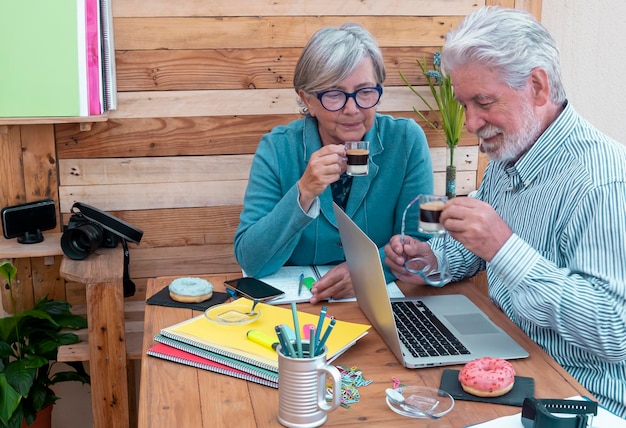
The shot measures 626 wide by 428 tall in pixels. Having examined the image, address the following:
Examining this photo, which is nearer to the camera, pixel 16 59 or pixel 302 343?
pixel 302 343

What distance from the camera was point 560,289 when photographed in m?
1.51

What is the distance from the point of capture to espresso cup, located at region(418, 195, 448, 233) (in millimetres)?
1660

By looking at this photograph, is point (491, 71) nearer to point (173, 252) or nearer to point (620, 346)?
point (620, 346)

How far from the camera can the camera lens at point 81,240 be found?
263cm

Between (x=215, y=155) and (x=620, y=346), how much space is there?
192 cm

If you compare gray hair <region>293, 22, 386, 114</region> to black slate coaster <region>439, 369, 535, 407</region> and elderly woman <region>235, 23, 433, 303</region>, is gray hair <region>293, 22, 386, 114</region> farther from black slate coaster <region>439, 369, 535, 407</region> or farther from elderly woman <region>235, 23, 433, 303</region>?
black slate coaster <region>439, 369, 535, 407</region>

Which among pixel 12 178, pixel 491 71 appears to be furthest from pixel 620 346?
pixel 12 178

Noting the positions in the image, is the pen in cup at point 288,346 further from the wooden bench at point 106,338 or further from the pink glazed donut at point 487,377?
the wooden bench at point 106,338

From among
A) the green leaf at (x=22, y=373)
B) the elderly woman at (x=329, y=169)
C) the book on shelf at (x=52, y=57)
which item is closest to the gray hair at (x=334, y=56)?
the elderly woman at (x=329, y=169)

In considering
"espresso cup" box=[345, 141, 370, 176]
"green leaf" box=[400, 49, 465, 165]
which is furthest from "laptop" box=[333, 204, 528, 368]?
"green leaf" box=[400, 49, 465, 165]

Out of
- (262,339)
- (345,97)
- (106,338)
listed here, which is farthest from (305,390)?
(106,338)

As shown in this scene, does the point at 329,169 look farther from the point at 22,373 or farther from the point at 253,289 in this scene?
the point at 22,373

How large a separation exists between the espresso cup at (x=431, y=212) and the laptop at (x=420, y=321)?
0.60 feet

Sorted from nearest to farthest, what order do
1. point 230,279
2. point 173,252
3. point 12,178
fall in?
point 230,279 → point 12,178 → point 173,252
